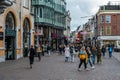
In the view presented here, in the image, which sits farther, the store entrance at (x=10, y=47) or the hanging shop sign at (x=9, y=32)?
the store entrance at (x=10, y=47)

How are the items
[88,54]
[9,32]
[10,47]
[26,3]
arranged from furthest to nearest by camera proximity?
[26,3] → [10,47] → [9,32] → [88,54]

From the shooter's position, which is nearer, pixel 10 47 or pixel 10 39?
pixel 10 47

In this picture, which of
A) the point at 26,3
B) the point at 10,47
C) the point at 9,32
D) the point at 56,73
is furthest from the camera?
the point at 26,3

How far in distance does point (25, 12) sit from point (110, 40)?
57.5m

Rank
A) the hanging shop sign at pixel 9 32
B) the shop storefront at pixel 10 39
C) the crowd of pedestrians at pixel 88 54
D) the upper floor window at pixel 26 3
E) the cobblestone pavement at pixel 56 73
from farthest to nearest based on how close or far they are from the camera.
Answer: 1. the upper floor window at pixel 26 3
2. the shop storefront at pixel 10 39
3. the hanging shop sign at pixel 9 32
4. the crowd of pedestrians at pixel 88 54
5. the cobblestone pavement at pixel 56 73

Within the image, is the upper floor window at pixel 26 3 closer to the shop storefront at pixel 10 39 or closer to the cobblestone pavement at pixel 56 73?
the shop storefront at pixel 10 39

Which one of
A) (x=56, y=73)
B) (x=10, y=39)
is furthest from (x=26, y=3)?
(x=56, y=73)

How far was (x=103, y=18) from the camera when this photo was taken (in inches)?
3944

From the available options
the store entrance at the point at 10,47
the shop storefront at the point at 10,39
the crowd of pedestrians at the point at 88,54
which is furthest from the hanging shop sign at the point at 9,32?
the crowd of pedestrians at the point at 88,54

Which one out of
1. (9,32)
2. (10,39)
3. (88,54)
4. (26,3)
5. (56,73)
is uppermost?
(26,3)

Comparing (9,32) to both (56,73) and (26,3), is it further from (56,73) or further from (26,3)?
(56,73)

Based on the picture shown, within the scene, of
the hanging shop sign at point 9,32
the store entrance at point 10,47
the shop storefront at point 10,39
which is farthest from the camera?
the store entrance at point 10,47

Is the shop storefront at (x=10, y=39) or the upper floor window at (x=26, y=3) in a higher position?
the upper floor window at (x=26, y=3)

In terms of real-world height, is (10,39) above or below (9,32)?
below
